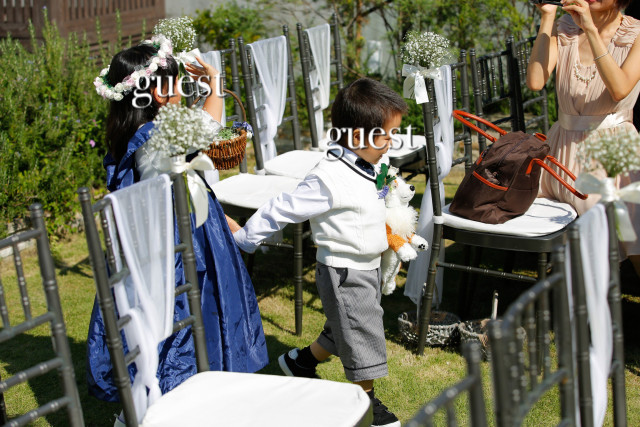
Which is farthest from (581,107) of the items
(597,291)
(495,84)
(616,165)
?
(597,291)

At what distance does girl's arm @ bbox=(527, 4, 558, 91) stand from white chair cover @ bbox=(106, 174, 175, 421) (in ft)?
6.48

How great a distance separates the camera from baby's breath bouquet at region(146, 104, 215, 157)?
195cm

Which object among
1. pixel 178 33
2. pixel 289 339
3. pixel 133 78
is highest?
pixel 178 33

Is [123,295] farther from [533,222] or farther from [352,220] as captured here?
[533,222]

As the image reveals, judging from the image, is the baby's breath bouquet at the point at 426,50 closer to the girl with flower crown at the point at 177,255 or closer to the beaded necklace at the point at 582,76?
the beaded necklace at the point at 582,76

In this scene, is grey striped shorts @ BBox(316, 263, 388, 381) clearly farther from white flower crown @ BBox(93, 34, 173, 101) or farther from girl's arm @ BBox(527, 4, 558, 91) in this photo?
girl's arm @ BBox(527, 4, 558, 91)

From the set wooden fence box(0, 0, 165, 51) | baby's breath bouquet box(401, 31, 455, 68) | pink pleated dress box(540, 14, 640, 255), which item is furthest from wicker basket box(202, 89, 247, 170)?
wooden fence box(0, 0, 165, 51)

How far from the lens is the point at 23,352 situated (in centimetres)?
329

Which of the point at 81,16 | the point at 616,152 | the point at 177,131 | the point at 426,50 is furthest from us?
the point at 81,16

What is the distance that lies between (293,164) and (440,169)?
38.7 inches

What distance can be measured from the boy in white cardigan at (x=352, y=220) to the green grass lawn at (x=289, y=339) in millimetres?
455

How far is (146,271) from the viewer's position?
1845mm

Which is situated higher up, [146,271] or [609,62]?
[609,62]

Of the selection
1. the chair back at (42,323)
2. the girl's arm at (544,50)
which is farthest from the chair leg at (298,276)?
the chair back at (42,323)
